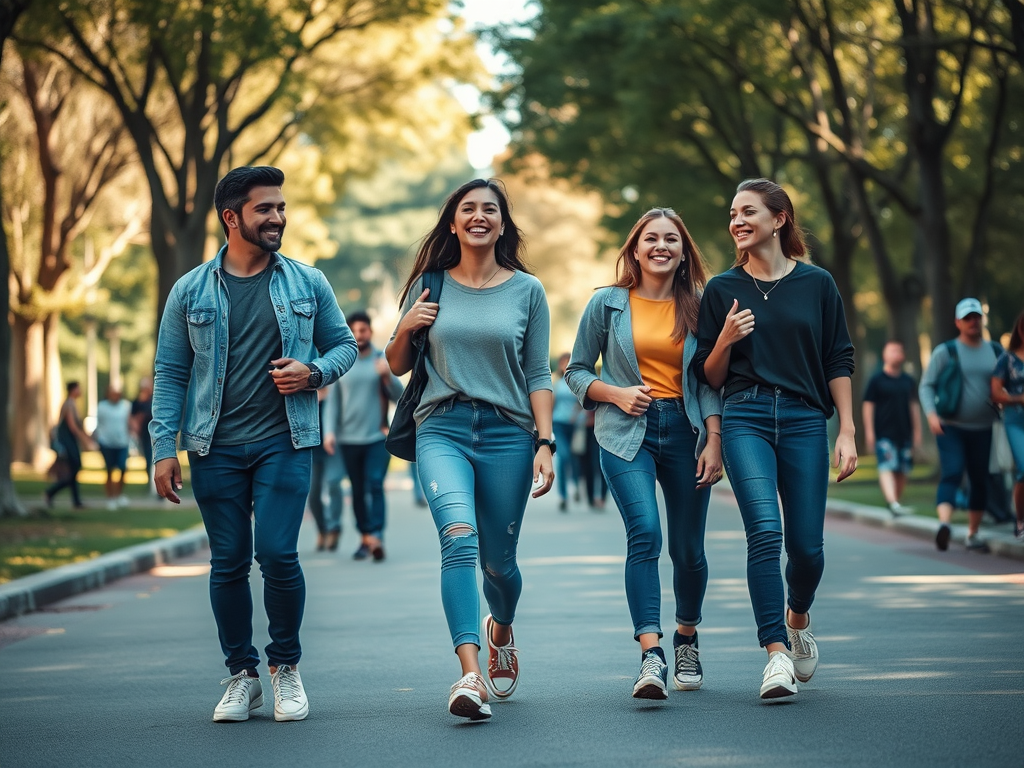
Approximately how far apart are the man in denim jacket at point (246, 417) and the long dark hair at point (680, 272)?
128 cm

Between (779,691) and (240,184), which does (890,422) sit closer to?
(779,691)

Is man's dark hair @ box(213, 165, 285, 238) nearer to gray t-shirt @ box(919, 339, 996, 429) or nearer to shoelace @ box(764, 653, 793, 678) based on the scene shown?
shoelace @ box(764, 653, 793, 678)

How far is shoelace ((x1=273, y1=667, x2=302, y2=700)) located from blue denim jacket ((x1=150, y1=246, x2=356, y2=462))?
0.87 metres

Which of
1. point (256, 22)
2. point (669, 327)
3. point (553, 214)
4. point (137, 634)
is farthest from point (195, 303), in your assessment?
point (553, 214)

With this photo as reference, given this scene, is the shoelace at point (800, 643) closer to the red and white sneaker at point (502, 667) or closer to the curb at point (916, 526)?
the red and white sneaker at point (502, 667)

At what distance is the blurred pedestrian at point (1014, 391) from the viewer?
12.0 m

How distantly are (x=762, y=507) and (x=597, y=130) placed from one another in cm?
2237

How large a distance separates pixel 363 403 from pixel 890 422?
5918mm

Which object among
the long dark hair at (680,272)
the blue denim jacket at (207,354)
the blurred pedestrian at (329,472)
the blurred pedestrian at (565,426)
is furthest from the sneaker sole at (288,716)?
the blurred pedestrian at (565,426)

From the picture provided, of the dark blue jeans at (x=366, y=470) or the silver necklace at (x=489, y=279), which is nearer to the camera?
the silver necklace at (x=489, y=279)

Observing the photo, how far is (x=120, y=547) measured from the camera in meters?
14.2

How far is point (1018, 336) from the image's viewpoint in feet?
40.0

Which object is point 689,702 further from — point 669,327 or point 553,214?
point 553,214

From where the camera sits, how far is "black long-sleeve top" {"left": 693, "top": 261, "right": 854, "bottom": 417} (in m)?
6.16
